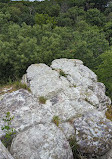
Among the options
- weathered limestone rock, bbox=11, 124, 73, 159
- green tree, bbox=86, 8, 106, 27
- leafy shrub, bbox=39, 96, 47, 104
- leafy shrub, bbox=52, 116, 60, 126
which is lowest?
leafy shrub, bbox=52, 116, 60, 126

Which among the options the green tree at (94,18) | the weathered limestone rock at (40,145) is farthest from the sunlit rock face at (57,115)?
the green tree at (94,18)

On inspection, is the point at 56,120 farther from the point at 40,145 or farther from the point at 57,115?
the point at 40,145

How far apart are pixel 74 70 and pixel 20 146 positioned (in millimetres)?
8261

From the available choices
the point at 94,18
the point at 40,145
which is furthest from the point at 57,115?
the point at 94,18

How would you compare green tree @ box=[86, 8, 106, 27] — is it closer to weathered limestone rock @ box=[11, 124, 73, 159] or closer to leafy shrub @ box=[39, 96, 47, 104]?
leafy shrub @ box=[39, 96, 47, 104]

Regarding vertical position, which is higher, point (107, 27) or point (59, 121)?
point (107, 27)

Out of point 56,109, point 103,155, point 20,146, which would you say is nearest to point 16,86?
point 56,109

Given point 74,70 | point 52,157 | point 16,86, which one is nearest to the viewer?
point 52,157

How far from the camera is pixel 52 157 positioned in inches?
200

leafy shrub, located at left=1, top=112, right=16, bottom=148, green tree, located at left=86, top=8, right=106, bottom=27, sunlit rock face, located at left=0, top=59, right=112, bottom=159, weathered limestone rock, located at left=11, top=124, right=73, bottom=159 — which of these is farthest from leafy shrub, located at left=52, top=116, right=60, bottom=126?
green tree, located at left=86, top=8, right=106, bottom=27

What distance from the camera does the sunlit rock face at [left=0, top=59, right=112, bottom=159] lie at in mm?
5312

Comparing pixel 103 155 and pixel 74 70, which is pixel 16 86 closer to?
pixel 74 70

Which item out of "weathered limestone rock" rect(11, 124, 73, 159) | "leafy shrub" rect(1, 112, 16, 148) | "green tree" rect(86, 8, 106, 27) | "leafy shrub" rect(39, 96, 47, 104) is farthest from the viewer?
"green tree" rect(86, 8, 106, 27)

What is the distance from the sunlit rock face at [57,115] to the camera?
5.31 meters
